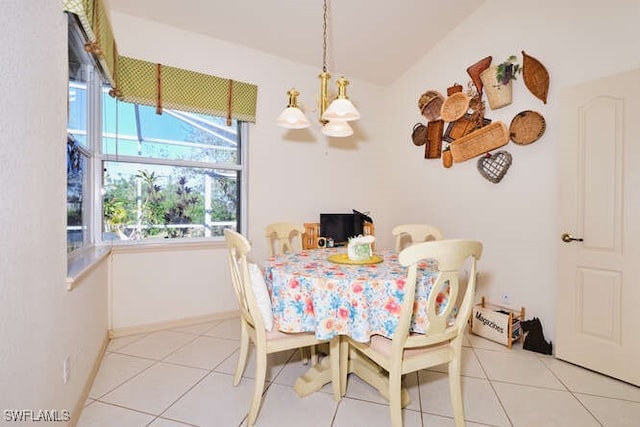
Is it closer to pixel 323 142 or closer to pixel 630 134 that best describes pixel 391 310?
pixel 630 134

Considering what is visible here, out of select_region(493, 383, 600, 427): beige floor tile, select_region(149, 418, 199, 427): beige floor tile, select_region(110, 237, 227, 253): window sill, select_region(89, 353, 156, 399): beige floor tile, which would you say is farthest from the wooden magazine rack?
select_region(89, 353, 156, 399): beige floor tile

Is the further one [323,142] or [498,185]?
[323,142]

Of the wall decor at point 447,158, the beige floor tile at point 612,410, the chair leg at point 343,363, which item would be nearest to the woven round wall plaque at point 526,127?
the wall decor at point 447,158

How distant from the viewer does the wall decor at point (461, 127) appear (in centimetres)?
290

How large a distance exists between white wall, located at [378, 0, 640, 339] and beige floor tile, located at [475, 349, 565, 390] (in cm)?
36

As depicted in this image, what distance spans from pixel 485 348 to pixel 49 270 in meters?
2.84

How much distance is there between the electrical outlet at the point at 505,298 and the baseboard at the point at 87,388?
3.12 metres

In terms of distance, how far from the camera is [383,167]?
399 cm

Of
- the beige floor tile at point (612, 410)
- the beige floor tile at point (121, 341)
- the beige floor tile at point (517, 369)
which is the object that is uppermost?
the beige floor tile at point (121, 341)

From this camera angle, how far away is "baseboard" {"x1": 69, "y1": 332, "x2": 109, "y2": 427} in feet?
5.09

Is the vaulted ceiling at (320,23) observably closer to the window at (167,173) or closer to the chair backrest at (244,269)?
the window at (167,173)

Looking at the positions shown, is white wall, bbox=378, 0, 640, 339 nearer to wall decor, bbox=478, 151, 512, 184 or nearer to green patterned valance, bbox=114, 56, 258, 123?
wall decor, bbox=478, 151, 512, 184

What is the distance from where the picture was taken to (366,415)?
5.41 ft

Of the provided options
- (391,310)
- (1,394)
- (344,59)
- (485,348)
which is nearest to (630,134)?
(485,348)
